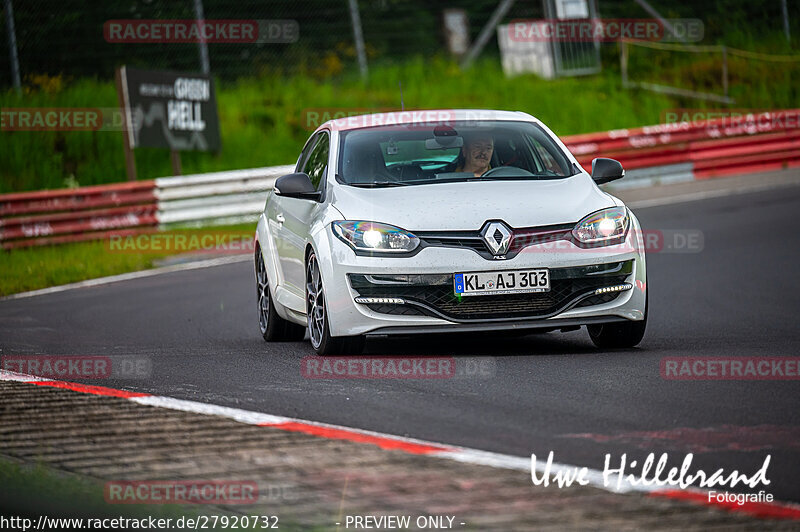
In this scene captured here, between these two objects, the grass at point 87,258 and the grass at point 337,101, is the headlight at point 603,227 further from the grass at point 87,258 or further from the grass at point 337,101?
the grass at point 337,101

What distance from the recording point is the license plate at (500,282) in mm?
8266

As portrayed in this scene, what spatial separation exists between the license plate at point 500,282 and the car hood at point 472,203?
291mm

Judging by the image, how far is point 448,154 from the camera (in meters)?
9.55

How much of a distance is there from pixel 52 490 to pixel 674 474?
2.27 m

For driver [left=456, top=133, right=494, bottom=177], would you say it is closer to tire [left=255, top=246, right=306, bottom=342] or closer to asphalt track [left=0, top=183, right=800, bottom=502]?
asphalt track [left=0, top=183, right=800, bottom=502]

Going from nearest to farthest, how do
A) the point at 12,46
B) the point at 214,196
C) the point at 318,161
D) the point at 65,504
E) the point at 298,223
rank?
the point at 65,504
the point at 298,223
the point at 318,161
the point at 214,196
the point at 12,46

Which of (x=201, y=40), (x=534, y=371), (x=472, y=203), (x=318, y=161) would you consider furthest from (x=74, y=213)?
(x=534, y=371)

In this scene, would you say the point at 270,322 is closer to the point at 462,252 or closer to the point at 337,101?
the point at 462,252

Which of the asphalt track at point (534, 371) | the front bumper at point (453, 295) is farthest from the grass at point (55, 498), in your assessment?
the front bumper at point (453, 295)

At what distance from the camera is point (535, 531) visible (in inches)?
171

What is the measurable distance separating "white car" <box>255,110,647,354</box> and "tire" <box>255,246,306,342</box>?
100cm

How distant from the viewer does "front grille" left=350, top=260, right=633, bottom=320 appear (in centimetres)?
830

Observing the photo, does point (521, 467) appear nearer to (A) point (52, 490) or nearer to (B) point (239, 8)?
(A) point (52, 490)

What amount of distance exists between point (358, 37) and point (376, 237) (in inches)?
800
